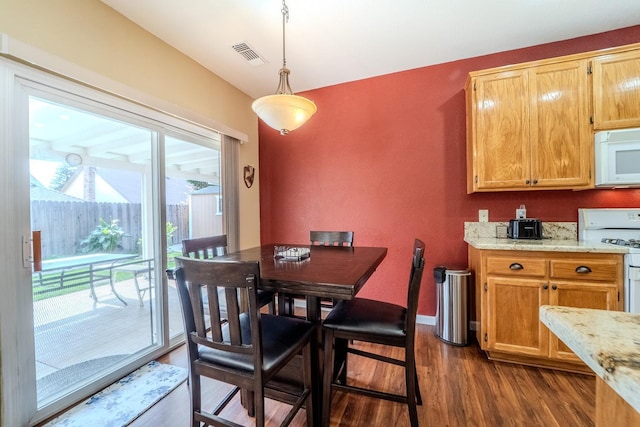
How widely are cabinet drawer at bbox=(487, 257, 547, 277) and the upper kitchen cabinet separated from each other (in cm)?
68

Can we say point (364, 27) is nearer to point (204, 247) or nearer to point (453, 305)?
point (204, 247)

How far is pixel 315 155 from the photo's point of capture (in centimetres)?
344

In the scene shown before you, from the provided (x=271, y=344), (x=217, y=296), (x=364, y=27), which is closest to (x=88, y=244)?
(x=217, y=296)

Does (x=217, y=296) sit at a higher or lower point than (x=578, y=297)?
higher

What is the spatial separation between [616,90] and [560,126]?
0.43 m

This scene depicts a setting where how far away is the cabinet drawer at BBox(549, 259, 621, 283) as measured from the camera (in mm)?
1916

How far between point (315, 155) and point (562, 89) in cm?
242

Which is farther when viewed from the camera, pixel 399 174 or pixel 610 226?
pixel 399 174

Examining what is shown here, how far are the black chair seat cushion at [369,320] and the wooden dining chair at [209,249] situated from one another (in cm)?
60

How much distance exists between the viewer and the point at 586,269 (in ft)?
6.43

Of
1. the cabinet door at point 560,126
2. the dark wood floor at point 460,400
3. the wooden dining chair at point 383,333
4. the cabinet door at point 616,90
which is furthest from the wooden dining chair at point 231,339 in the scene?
the cabinet door at point 616,90

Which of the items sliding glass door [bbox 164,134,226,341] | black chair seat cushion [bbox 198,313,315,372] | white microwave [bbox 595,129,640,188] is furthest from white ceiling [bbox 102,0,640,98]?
black chair seat cushion [bbox 198,313,315,372]

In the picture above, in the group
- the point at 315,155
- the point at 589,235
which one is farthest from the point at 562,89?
the point at 315,155

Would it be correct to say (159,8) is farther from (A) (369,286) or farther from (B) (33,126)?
(A) (369,286)
